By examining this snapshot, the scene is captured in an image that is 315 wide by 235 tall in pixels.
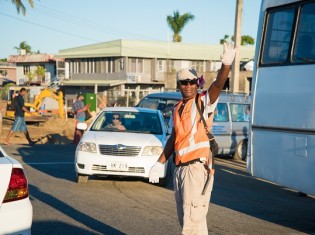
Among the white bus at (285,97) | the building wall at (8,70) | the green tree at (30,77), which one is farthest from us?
the building wall at (8,70)

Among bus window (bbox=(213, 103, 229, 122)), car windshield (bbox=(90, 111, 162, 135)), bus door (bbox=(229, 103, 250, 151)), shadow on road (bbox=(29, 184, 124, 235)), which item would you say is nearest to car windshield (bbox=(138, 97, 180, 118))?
bus window (bbox=(213, 103, 229, 122))

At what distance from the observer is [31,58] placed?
75750mm

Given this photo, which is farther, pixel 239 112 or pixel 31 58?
pixel 31 58

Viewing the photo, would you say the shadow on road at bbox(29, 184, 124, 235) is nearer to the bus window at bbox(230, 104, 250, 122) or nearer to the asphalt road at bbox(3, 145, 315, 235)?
the asphalt road at bbox(3, 145, 315, 235)

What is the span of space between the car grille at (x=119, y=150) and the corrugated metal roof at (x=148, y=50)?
146 feet

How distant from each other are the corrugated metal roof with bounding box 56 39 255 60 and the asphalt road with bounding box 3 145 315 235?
4250cm

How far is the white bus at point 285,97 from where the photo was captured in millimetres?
7609

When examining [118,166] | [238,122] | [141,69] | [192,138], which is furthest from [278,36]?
[141,69]

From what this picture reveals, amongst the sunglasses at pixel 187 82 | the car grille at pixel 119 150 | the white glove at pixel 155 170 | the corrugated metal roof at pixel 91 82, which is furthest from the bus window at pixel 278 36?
the corrugated metal roof at pixel 91 82

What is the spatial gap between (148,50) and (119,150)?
4651 cm

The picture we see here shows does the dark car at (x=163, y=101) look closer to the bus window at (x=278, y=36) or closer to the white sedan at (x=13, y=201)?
the bus window at (x=278, y=36)

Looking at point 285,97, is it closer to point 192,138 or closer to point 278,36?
point 278,36

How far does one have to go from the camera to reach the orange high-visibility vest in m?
5.44

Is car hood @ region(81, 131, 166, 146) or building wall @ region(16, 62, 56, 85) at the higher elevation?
car hood @ region(81, 131, 166, 146)
